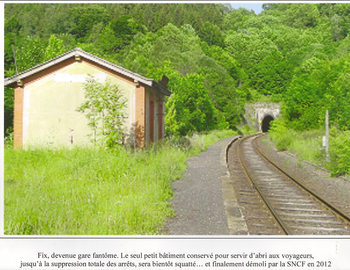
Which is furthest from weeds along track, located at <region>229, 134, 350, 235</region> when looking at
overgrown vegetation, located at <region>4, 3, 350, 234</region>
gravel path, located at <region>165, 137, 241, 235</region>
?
overgrown vegetation, located at <region>4, 3, 350, 234</region>

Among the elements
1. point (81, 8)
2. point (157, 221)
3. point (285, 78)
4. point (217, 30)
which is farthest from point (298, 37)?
point (157, 221)

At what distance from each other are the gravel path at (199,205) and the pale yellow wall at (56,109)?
4746mm

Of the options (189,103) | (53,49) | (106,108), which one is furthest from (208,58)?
(106,108)

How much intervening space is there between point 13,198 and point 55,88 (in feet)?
26.1

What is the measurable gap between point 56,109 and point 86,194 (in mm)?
7250

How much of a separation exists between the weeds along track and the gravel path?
0.59 metres

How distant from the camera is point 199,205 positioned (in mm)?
7711

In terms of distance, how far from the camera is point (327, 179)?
37.5 ft

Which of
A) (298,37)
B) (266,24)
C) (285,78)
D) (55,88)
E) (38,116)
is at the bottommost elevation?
(38,116)

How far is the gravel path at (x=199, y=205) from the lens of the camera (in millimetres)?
6074

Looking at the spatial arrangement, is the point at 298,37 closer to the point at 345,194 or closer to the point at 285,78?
the point at 285,78

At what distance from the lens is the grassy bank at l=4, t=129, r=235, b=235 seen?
537cm
